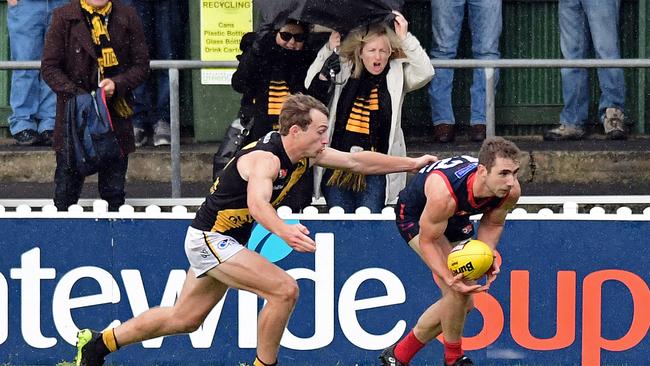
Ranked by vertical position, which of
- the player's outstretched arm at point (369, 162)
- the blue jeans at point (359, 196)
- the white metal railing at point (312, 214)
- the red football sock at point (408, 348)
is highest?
the player's outstretched arm at point (369, 162)

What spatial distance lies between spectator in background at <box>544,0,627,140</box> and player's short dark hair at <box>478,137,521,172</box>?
329 cm

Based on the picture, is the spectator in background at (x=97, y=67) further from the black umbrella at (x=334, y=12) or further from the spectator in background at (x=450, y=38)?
the spectator in background at (x=450, y=38)

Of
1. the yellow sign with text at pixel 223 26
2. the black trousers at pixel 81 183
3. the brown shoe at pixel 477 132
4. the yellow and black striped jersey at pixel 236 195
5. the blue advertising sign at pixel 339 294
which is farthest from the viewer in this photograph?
the yellow sign with text at pixel 223 26

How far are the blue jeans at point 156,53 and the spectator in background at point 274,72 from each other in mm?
2076

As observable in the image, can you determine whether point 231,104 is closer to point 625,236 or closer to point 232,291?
point 232,291

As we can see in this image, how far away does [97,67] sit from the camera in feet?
41.8

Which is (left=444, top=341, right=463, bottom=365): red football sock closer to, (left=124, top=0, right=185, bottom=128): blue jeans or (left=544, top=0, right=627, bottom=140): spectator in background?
(left=544, top=0, right=627, bottom=140): spectator in background

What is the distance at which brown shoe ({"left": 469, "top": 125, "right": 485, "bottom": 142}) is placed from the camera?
13491 mm

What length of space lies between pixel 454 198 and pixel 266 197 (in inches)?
48.7

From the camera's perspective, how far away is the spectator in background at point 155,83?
14.5 metres

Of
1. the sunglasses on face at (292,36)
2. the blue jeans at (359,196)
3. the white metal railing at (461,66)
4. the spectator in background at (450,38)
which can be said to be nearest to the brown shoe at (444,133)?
the spectator in background at (450,38)

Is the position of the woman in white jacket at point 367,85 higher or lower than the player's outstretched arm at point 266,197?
higher

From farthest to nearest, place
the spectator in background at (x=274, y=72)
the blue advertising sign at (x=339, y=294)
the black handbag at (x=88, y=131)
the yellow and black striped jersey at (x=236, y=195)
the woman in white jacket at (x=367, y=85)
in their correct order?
the black handbag at (x=88, y=131)
the spectator in background at (x=274, y=72)
the woman in white jacket at (x=367, y=85)
the blue advertising sign at (x=339, y=294)
the yellow and black striped jersey at (x=236, y=195)

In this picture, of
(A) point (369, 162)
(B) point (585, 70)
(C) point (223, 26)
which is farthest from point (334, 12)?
(B) point (585, 70)
